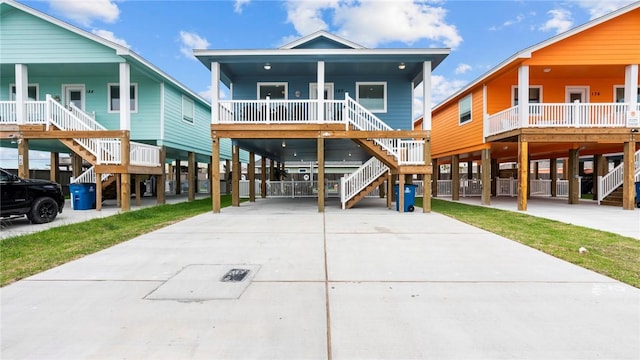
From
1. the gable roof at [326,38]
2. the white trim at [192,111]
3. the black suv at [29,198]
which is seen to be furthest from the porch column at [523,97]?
the black suv at [29,198]

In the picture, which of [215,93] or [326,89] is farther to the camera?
[326,89]

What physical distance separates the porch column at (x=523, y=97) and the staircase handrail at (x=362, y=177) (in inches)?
220

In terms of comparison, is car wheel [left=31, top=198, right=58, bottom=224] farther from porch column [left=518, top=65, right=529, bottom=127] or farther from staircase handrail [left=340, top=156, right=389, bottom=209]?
porch column [left=518, top=65, right=529, bottom=127]

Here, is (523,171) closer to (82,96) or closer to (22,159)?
(82,96)

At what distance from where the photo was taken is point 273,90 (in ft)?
49.7

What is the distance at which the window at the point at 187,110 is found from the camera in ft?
57.9

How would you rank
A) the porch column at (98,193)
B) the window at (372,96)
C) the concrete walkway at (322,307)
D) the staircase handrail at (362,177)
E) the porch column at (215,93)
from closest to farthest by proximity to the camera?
the concrete walkway at (322,307)
the porch column at (215,93)
the porch column at (98,193)
the staircase handrail at (362,177)
the window at (372,96)

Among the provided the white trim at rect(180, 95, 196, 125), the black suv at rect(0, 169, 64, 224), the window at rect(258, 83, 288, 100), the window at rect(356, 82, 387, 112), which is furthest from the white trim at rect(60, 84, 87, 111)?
the window at rect(356, 82, 387, 112)

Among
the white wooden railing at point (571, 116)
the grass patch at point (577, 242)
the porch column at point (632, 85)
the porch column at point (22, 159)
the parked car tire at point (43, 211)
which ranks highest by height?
the porch column at point (632, 85)

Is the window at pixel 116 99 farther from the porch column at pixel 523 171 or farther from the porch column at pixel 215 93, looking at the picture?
the porch column at pixel 523 171

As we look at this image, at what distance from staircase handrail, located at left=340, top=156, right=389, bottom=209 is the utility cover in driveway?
27.3ft

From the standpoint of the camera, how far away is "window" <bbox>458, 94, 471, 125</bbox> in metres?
17.2

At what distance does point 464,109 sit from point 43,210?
1878cm

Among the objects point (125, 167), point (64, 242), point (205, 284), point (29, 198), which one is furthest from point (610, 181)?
point (29, 198)
